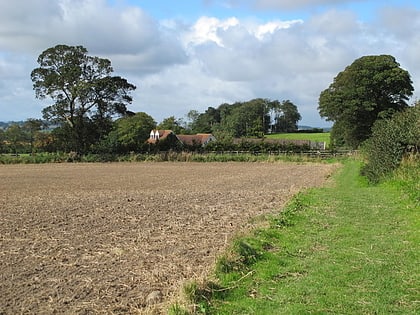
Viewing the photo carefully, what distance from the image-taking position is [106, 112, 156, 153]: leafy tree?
228 feet

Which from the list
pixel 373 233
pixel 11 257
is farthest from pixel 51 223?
pixel 373 233

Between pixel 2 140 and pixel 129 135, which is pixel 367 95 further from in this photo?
pixel 2 140

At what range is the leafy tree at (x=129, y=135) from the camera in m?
69.4

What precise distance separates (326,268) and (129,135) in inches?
2623

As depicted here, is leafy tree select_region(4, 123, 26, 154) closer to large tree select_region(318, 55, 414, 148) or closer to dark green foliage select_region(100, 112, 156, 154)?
dark green foliage select_region(100, 112, 156, 154)

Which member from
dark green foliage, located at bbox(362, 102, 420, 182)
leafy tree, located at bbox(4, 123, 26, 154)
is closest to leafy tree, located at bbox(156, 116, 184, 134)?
leafy tree, located at bbox(4, 123, 26, 154)

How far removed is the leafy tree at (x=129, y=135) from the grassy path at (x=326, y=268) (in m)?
58.5

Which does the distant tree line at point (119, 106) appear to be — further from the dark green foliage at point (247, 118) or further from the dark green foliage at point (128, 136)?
the dark green foliage at point (247, 118)

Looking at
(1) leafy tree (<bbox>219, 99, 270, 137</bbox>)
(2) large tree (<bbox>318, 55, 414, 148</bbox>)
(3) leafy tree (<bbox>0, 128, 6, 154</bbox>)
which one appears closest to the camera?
(2) large tree (<bbox>318, 55, 414, 148</bbox>)

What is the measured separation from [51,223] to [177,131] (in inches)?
4362

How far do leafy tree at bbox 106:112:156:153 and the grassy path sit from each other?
58496 millimetres

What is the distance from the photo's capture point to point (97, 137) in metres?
71.2

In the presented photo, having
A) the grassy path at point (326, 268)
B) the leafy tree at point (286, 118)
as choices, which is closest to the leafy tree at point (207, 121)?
the leafy tree at point (286, 118)

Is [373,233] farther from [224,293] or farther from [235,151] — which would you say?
[235,151]
